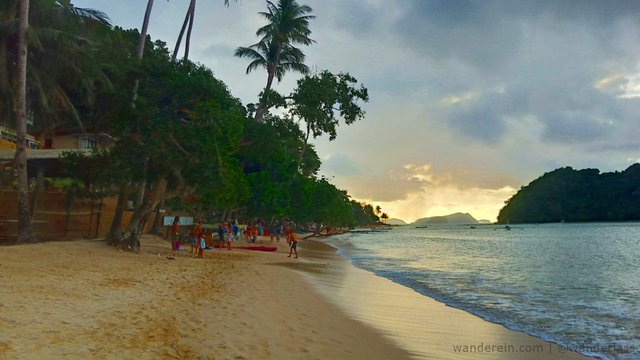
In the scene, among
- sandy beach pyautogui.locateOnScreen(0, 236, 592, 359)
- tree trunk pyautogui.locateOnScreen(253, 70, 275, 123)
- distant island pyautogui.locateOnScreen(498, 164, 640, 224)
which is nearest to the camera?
sandy beach pyautogui.locateOnScreen(0, 236, 592, 359)

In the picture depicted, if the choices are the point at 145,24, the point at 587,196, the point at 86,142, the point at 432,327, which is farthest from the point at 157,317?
the point at 587,196

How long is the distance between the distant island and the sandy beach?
595 ft

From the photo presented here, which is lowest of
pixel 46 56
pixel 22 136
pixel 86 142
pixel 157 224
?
pixel 157 224

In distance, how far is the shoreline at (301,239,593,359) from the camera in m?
9.10

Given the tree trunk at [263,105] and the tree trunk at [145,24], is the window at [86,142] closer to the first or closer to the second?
the tree trunk at [263,105]

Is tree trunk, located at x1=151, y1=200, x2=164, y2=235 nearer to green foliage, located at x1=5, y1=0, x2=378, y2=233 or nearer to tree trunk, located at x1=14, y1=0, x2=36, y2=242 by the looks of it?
green foliage, located at x1=5, y1=0, x2=378, y2=233

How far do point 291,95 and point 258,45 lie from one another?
22.9 ft

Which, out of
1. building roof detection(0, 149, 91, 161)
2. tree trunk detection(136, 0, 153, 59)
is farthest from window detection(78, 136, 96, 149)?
tree trunk detection(136, 0, 153, 59)

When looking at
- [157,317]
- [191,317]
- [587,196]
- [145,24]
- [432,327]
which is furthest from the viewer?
[587,196]

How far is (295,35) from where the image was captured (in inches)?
1651

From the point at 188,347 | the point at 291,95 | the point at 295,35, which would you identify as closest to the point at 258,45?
the point at 295,35

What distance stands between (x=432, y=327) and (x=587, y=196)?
627 feet

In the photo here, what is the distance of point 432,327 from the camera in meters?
11.0

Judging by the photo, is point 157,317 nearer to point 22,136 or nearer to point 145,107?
point 145,107
